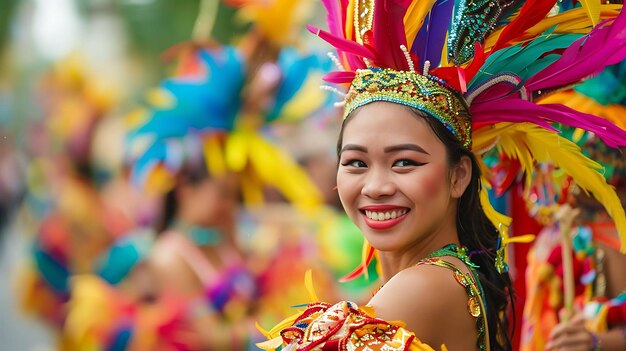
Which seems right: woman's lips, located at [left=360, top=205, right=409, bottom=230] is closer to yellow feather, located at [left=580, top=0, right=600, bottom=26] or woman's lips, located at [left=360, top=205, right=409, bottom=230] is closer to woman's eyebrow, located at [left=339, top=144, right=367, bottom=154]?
woman's eyebrow, located at [left=339, top=144, right=367, bottom=154]

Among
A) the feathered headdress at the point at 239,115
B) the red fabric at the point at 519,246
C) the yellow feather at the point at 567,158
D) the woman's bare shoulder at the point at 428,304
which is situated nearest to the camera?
the woman's bare shoulder at the point at 428,304

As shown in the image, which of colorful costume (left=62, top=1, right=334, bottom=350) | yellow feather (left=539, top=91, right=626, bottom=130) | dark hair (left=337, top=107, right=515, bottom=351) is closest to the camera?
dark hair (left=337, top=107, right=515, bottom=351)

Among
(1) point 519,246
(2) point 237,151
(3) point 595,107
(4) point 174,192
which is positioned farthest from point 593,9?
(4) point 174,192

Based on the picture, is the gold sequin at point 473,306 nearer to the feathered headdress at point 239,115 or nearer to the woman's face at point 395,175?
the woman's face at point 395,175

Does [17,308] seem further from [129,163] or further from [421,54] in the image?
[421,54]

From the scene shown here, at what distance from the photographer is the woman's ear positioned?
2.19 meters

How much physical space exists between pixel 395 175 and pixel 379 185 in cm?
4

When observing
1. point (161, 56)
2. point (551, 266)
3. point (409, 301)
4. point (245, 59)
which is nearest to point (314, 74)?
point (245, 59)

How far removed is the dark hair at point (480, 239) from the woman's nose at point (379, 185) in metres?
0.15

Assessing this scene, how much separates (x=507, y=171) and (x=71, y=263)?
424 centimetres

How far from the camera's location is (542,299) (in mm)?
3947

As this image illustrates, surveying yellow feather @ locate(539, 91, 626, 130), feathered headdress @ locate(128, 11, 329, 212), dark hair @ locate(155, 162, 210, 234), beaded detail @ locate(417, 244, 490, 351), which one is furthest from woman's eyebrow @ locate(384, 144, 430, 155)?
dark hair @ locate(155, 162, 210, 234)

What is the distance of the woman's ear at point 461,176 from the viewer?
7.17ft

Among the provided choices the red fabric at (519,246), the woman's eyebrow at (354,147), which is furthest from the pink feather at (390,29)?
the red fabric at (519,246)
